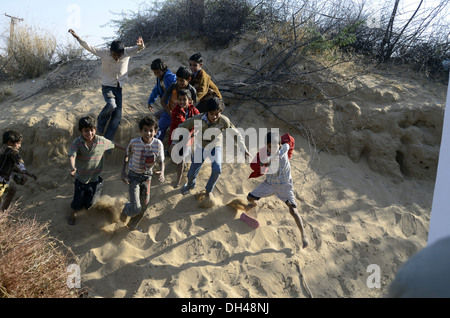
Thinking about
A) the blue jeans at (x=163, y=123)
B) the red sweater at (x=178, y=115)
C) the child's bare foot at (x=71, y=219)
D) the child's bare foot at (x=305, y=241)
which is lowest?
the child's bare foot at (x=305, y=241)

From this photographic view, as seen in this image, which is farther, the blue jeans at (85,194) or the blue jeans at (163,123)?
the blue jeans at (163,123)

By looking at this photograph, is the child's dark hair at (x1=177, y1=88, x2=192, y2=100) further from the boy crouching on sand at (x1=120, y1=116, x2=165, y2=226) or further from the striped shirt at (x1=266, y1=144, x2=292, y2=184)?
the striped shirt at (x1=266, y1=144, x2=292, y2=184)

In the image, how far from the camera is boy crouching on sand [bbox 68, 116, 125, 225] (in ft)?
12.7

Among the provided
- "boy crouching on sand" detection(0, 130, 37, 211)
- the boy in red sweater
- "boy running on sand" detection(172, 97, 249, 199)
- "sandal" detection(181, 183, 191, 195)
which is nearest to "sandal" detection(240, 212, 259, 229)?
"boy running on sand" detection(172, 97, 249, 199)

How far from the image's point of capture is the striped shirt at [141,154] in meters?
3.91

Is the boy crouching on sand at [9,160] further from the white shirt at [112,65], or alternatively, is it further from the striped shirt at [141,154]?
the white shirt at [112,65]

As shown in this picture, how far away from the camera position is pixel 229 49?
7.07m

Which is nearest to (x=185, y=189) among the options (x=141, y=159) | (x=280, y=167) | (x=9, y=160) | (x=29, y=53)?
(x=141, y=159)

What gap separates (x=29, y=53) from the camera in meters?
7.50

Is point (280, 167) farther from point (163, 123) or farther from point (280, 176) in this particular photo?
point (163, 123)

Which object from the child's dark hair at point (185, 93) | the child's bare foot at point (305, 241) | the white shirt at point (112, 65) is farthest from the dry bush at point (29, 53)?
the child's bare foot at point (305, 241)

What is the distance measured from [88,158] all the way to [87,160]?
3 cm

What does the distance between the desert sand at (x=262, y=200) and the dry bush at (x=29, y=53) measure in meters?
0.41
